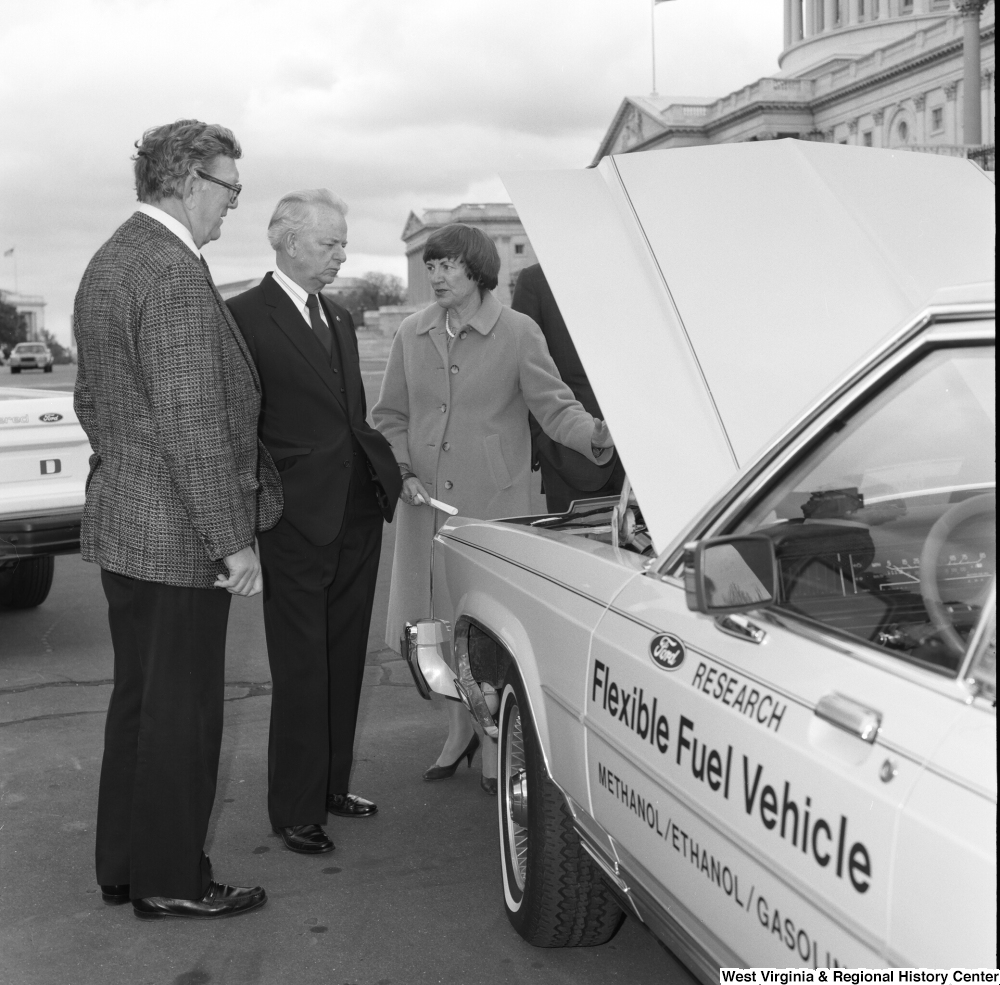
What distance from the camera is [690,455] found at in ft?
8.67

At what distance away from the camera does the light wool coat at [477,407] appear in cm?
438

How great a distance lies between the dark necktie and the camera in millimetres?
3842

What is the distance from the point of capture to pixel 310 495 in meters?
3.70

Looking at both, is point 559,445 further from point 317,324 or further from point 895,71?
point 895,71

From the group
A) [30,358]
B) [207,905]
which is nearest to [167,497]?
[207,905]

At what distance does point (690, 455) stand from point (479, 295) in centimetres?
192

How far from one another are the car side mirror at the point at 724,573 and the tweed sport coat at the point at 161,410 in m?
1.39

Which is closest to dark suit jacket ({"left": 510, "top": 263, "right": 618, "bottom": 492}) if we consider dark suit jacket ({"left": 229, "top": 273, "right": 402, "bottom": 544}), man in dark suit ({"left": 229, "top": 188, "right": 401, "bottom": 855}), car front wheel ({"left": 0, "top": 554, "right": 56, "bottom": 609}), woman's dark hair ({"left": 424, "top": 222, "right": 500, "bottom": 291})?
woman's dark hair ({"left": 424, "top": 222, "right": 500, "bottom": 291})

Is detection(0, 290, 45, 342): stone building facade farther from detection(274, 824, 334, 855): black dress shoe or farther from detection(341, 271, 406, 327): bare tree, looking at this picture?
detection(274, 824, 334, 855): black dress shoe

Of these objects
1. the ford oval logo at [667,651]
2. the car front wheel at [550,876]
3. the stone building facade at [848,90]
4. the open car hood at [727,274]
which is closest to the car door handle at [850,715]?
the ford oval logo at [667,651]

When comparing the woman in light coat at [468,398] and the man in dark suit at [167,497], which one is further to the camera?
the woman in light coat at [468,398]

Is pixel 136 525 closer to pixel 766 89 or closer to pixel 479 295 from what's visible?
pixel 479 295

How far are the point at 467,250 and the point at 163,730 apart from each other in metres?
1.92

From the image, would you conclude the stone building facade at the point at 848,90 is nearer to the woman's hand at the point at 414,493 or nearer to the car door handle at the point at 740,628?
the woman's hand at the point at 414,493
